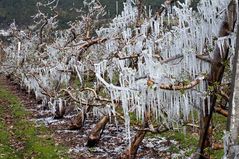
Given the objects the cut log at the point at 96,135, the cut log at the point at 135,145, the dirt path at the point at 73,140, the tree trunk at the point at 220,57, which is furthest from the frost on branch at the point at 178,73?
the cut log at the point at 96,135

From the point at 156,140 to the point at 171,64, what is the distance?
901 cm

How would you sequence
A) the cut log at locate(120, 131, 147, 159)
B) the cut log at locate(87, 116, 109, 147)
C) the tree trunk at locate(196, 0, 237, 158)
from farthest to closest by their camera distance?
the cut log at locate(87, 116, 109, 147) → the cut log at locate(120, 131, 147, 159) → the tree trunk at locate(196, 0, 237, 158)

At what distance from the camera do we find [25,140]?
848 inches

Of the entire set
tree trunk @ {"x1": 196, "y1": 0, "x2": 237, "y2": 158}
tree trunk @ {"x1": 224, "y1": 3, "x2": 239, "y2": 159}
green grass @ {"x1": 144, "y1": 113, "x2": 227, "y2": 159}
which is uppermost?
tree trunk @ {"x1": 196, "y1": 0, "x2": 237, "y2": 158}

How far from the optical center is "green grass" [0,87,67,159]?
1825cm

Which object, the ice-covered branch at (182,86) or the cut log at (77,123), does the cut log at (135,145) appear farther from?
the cut log at (77,123)

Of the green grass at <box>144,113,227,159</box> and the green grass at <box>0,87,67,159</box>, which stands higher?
the green grass at <box>144,113,227,159</box>

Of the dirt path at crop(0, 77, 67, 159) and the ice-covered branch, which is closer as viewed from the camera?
the ice-covered branch

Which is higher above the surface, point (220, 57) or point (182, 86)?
point (220, 57)

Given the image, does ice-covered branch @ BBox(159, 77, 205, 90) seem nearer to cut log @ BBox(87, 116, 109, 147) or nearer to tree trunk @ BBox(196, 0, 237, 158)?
tree trunk @ BBox(196, 0, 237, 158)

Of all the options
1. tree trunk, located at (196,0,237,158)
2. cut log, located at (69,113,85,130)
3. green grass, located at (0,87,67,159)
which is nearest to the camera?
tree trunk, located at (196,0,237,158)

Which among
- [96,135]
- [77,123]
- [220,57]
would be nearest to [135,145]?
[96,135]

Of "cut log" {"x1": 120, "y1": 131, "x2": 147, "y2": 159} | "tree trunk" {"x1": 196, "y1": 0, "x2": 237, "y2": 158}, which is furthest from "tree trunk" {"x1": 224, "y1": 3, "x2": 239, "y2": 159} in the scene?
"cut log" {"x1": 120, "y1": 131, "x2": 147, "y2": 159}

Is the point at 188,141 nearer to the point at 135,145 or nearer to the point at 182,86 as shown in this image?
the point at 135,145
